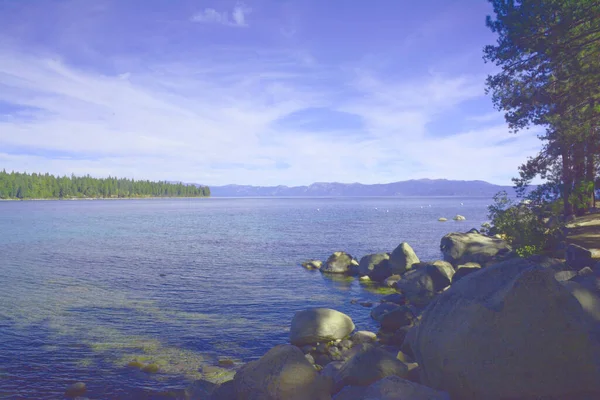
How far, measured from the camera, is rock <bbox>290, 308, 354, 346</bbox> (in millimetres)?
15781

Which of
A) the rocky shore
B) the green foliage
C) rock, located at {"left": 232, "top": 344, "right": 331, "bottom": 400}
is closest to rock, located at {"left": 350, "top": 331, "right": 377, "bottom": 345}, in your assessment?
the rocky shore

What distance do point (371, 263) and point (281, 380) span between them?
2117 cm

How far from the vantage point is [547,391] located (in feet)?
23.9

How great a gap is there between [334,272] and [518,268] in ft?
75.5

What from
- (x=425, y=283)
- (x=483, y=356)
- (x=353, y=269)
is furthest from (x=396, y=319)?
(x=353, y=269)

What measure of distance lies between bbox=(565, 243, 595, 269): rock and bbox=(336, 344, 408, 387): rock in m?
11.7

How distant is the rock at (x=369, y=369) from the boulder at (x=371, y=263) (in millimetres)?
18609

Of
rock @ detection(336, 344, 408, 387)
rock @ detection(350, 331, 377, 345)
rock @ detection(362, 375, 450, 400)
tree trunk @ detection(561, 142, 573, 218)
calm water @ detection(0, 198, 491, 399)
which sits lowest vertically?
calm water @ detection(0, 198, 491, 399)

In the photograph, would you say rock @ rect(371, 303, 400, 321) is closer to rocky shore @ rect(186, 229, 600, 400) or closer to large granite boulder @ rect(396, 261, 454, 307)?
large granite boulder @ rect(396, 261, 454, 307)

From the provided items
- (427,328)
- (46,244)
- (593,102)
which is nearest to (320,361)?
(427,328)

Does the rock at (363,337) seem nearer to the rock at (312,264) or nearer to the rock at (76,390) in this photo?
the rock at (76,390)

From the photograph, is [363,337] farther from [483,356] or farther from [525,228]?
[525,228]

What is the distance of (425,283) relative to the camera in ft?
75.2

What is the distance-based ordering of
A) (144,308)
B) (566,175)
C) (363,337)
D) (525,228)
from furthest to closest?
1. (525,228)
2. (566,175)
3. (144,308)
4. (363,337)
